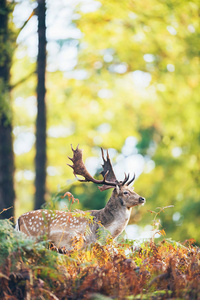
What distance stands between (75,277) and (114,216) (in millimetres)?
2355

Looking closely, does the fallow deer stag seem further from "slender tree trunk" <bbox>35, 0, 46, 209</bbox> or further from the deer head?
"slender tree trunk" <bbox>35, 0, 46, 209</bbox>

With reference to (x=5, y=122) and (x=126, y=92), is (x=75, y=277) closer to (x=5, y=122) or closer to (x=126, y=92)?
(x=5, y=122)

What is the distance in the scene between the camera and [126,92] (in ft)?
48.4

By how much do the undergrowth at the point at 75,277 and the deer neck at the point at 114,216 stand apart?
6.17ft

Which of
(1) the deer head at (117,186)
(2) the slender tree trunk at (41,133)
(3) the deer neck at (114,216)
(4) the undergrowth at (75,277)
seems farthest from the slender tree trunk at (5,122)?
(4) the undergrowth at (75,277)

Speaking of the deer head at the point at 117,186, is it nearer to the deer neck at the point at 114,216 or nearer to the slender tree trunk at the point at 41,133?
the deer neck at the point at 114,216

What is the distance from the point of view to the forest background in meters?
12.6

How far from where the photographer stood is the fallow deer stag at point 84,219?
4.92 metres

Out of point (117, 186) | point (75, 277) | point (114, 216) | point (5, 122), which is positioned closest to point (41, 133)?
point (5, 122)

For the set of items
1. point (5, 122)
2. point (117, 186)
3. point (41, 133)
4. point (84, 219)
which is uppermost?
point (5, 122)

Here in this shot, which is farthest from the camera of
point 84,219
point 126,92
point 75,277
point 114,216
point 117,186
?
point 126,92

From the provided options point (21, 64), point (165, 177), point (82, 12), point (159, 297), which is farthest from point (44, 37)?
point (159, 297)

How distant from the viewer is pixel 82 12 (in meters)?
12.5

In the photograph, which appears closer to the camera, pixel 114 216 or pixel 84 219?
pixel 84 219
